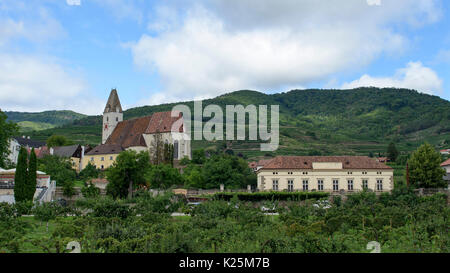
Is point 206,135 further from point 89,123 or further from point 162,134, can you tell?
point 89,123

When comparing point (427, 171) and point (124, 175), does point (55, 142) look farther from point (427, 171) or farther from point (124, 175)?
point (427, 171)

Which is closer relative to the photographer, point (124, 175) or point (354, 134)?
point (124, 175)

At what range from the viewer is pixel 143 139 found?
283 ft

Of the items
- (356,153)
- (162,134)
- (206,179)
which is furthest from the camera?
(356,153)

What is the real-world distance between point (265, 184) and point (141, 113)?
137 metres

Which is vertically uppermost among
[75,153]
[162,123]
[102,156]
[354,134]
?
[354,134]

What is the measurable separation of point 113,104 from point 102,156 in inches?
775

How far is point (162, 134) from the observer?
3314 inches

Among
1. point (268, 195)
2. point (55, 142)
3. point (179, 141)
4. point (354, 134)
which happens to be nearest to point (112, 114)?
point (55, 142)

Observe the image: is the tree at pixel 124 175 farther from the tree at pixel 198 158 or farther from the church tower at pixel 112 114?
the church tower at pixel 112 114

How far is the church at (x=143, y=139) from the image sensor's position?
8306cm
